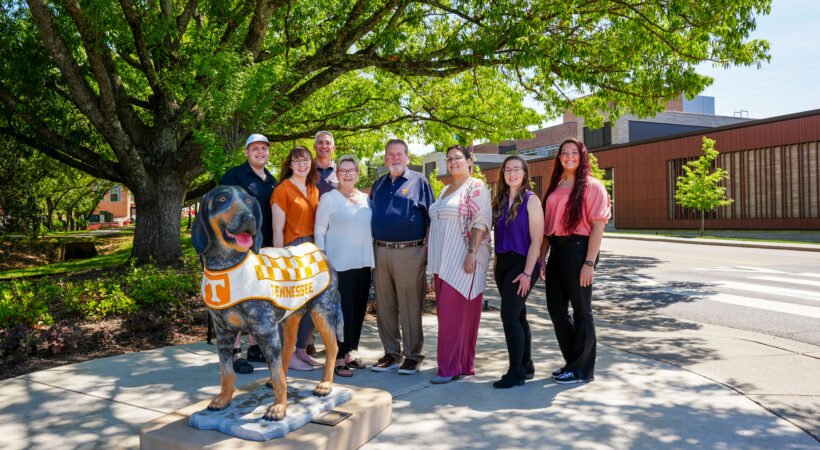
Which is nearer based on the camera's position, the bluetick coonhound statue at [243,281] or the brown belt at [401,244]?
the bluetick coonhound statue at [243,281]

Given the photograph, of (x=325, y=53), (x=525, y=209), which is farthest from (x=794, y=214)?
(x=525, y=209)

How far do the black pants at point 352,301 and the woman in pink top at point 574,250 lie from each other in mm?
1710

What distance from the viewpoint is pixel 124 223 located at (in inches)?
2675

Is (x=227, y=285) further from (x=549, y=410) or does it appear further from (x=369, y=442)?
(x=549, y=410)

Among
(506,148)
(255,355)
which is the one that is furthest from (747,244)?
(506,148)

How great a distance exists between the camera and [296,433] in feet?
9.65

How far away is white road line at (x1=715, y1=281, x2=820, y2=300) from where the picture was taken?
360 inches

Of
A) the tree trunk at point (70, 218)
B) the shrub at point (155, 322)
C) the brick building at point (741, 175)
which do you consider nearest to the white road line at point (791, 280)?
the shrub at point (155, 322)

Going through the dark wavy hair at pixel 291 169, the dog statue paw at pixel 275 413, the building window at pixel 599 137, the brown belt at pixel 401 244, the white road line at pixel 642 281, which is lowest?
the white road line at pixel 642 281

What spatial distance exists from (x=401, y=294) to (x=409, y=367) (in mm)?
694

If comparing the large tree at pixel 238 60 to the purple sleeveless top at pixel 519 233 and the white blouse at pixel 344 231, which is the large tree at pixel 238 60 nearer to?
the white blouse at pixel 344 231

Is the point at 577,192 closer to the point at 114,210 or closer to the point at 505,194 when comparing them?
the point at 505,194

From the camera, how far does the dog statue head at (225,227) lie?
9.23ft

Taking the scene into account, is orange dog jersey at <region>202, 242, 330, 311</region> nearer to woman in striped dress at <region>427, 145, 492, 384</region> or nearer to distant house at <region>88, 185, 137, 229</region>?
woman in striped dress at <region>427, 145, 492, 384</region>
